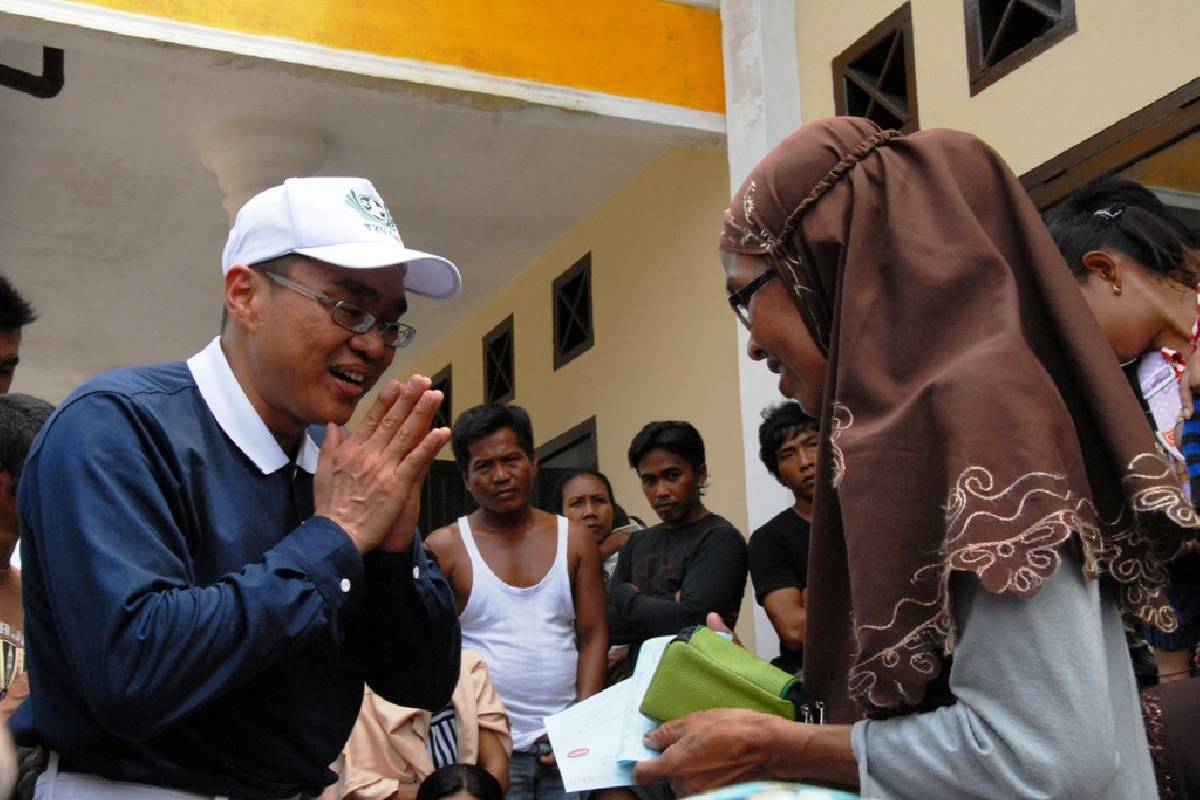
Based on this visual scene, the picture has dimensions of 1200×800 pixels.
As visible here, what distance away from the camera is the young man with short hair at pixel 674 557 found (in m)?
5.17

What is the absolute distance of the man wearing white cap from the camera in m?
2.15

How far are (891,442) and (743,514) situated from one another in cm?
555

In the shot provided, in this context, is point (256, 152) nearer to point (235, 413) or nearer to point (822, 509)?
point (235, 413)

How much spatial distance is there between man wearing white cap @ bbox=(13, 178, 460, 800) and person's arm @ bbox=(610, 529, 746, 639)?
243 centimetres

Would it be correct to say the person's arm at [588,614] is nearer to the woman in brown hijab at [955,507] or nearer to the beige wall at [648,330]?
the beige wall at [648,330]

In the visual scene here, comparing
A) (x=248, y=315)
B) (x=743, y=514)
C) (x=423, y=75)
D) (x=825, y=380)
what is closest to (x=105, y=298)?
(x=423, y=75)

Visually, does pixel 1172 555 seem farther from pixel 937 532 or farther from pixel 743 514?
pixel 743 514

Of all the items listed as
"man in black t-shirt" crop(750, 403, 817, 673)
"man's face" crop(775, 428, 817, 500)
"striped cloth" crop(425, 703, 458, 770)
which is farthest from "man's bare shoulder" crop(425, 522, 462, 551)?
"man's face" crop(775, 428, 817, 500)

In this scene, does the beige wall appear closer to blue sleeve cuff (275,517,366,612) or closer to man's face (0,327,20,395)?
man's face (0,327,20,395)

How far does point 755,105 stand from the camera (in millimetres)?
7125

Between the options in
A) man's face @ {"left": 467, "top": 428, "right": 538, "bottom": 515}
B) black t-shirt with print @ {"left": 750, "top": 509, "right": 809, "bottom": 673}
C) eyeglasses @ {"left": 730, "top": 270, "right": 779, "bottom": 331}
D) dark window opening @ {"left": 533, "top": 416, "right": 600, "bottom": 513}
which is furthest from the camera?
dark window opening @ {"left": 533, "top": 416, "right": 600, "bottom": 513}

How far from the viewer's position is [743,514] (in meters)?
7.31

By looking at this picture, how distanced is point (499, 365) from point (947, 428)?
8657 mm

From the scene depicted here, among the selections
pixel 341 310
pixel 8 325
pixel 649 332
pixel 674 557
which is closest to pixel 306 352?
pixel 341 310
